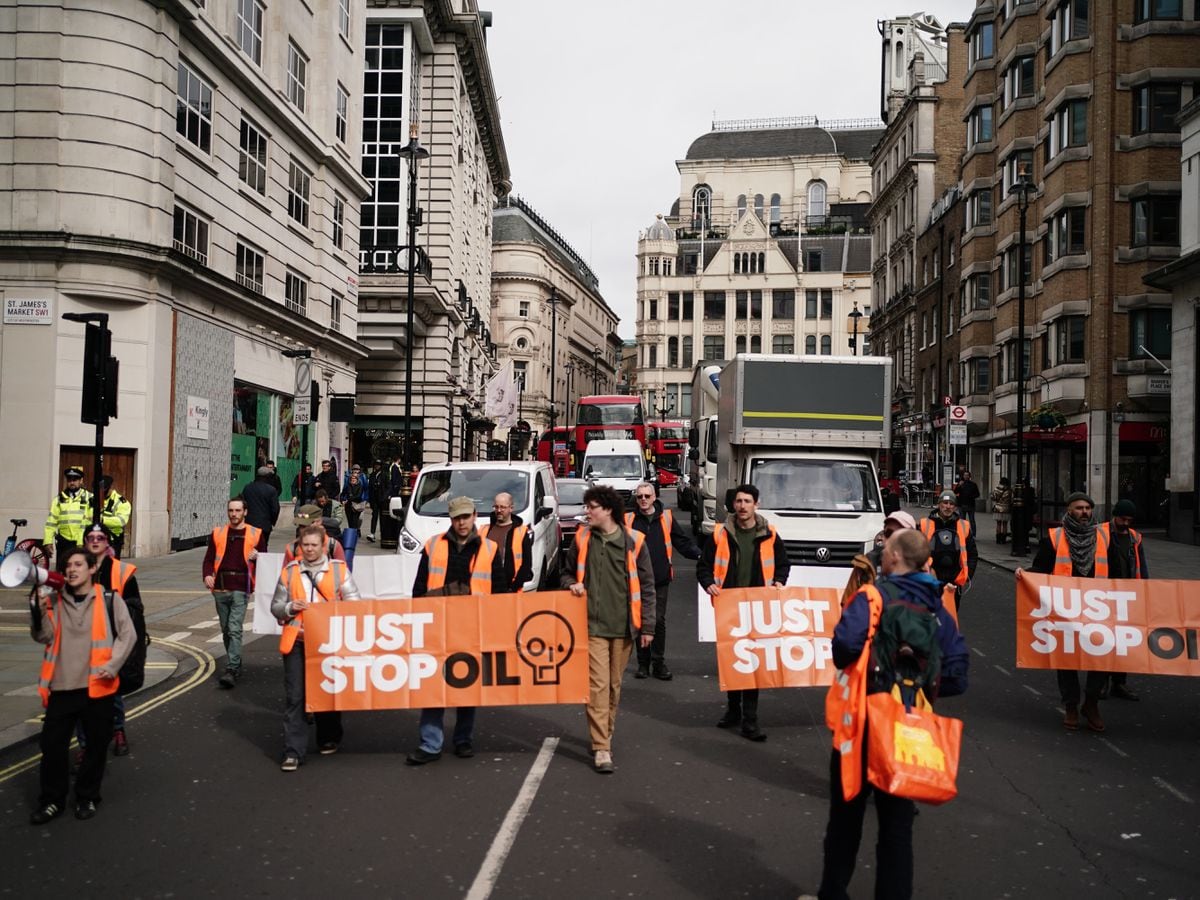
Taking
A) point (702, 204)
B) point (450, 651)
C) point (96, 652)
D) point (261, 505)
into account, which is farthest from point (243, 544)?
point (702, 204)

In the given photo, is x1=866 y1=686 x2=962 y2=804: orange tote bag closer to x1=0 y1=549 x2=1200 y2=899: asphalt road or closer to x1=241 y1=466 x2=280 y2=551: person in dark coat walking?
x1=0 y1=549 x2=1200 y2=899: asphalt road

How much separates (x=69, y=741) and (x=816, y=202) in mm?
118554

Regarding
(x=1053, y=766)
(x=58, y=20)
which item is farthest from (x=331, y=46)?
(x=1053, y=766)

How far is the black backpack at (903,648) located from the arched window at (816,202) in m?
118

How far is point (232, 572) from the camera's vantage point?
10.5 meters

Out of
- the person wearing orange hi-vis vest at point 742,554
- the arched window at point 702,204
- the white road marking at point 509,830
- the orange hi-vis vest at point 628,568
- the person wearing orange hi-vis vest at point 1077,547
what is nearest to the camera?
the white road marking at point 509,830

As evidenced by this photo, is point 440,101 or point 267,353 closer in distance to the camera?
point 267,353

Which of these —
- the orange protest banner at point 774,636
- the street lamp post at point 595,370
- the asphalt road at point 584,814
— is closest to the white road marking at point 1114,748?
the asphalt road at point 584,814

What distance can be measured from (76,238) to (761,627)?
16.8m

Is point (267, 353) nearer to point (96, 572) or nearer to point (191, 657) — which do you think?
point (191, 657)

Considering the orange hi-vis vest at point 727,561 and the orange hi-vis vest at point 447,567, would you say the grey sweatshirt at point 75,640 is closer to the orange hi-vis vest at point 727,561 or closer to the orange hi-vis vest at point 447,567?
the orange hi-vis vest at point 447,567

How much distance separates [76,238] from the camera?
2077 centimetres

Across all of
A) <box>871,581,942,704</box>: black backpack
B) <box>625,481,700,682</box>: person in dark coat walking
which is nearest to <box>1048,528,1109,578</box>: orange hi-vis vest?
<box>625,481,700,682</box>: person in dark coat walking

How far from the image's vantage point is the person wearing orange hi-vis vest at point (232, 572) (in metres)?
10.5
